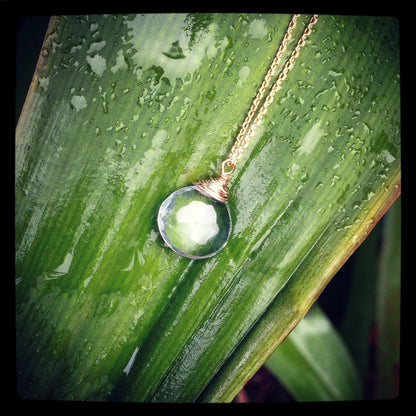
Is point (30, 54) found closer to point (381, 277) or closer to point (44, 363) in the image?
point (44, 363)

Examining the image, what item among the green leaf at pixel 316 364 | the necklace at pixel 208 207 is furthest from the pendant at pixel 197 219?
the green leaf at pixel 316 364

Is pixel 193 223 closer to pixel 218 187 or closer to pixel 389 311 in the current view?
pixel 218 187

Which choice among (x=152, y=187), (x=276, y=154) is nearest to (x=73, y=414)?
(x=152, y=187)

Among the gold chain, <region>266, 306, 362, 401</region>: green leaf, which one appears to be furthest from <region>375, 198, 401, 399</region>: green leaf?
the gold chain

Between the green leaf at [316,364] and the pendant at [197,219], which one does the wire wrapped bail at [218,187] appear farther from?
the green leaf at [316,364]

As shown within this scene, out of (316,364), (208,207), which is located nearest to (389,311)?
(316,364)

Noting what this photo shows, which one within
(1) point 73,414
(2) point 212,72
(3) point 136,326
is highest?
(2) point 212,72
